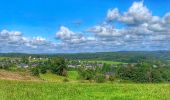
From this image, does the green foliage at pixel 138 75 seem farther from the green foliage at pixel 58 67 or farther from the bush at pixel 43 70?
the bush at pixel 43 70

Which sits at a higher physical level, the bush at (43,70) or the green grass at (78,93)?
the green grass at (78,93)

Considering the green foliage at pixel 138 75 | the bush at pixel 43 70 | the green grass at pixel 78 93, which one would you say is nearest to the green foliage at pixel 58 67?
the bush at pixel 43 70

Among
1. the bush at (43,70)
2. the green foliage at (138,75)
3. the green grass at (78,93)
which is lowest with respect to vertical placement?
the green foliage at (138,75)

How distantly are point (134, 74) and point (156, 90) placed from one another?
4264 inches

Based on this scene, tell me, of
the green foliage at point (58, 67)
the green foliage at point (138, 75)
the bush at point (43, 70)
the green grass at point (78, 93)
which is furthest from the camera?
the green foliage at point (58, 67)

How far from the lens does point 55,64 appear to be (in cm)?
13550

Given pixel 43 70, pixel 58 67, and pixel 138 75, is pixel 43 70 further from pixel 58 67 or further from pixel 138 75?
pixel 138 75

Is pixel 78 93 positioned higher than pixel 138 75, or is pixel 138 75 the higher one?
pixel 78 93

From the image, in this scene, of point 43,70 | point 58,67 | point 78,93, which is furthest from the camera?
point 43,70

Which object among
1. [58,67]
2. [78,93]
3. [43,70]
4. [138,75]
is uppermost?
[78,93]

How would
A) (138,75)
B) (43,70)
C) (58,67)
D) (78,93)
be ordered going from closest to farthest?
(78,93) → (138,75) → (58,67) → (43,70)

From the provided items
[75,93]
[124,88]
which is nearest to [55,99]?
[75,93]

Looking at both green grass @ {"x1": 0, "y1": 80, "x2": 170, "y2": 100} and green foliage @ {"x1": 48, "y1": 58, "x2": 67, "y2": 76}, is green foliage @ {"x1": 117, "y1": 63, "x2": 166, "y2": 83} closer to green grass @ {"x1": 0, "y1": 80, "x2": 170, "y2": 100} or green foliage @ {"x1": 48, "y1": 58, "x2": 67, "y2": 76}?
green foliage @ {"x1": 48, "y1": 58, "x2": 67, "y2": 76}

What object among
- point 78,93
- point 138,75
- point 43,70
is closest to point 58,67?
point 43,70
